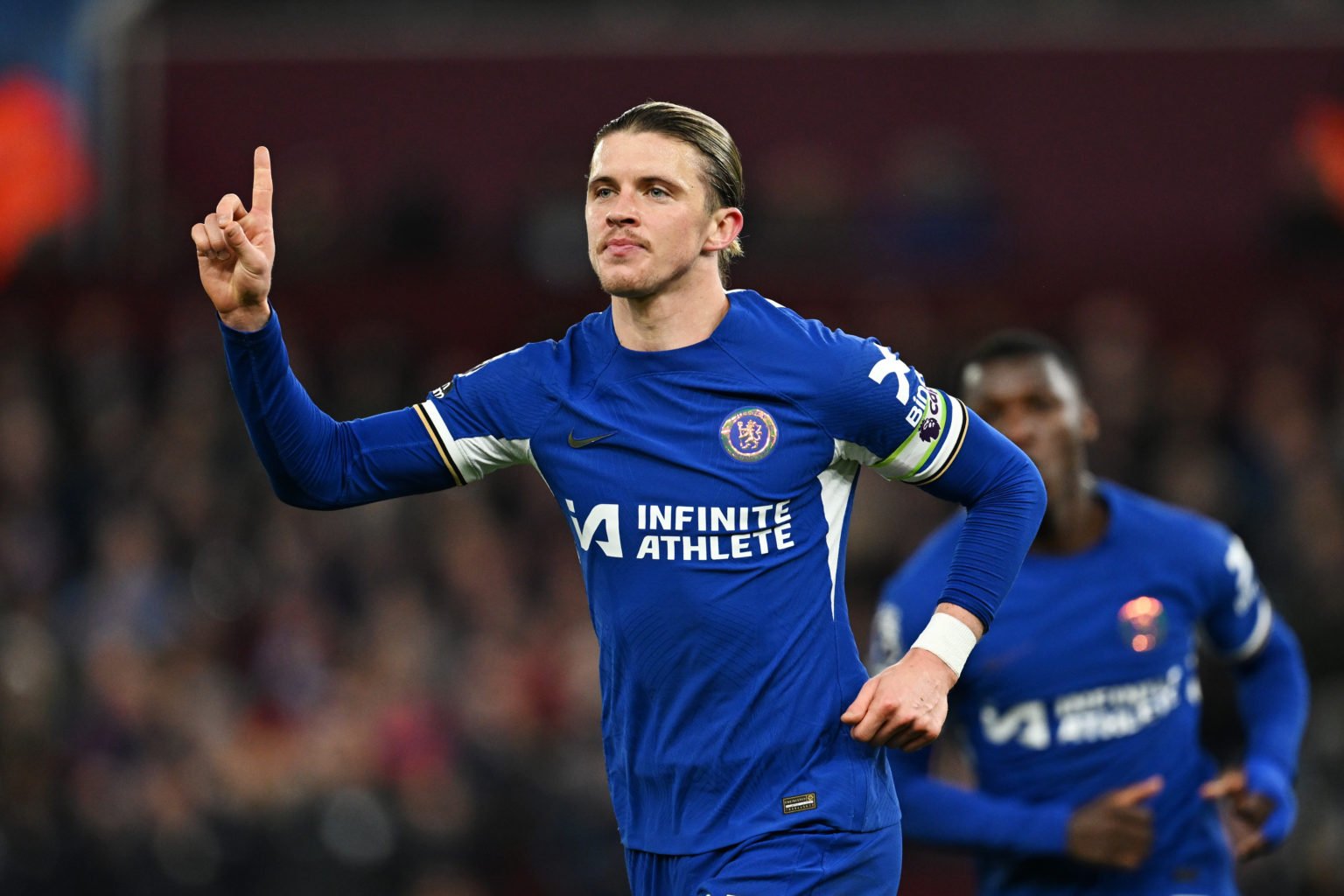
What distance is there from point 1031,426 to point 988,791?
1071mm

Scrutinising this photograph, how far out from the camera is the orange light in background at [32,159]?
1602 cm

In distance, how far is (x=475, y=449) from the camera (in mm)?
4250

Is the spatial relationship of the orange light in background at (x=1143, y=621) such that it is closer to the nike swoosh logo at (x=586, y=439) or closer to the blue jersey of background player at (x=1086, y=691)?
the blue jersey of background player at (x=1086, y=691)

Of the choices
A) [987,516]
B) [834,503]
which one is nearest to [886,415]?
[834,503]

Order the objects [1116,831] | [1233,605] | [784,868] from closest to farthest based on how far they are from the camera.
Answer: [784,868] < [1116,831] < [1233,605]

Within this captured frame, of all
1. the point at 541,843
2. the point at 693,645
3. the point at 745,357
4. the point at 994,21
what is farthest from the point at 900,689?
the point at 994,21

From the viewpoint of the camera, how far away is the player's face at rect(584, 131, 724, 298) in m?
4.11

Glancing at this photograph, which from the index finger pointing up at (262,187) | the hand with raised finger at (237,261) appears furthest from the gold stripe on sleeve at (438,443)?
the index finger pointing up at (262,187)

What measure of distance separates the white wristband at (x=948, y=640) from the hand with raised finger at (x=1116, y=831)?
1297 mm

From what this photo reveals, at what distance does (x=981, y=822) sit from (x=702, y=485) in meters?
1.78

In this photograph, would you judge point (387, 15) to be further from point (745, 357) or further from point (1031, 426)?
point (745, 357)

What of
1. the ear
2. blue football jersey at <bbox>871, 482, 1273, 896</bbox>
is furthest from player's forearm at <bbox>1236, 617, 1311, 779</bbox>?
the ear

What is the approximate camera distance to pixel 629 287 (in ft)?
13.5

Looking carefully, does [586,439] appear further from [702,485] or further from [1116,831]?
[1116,831]
